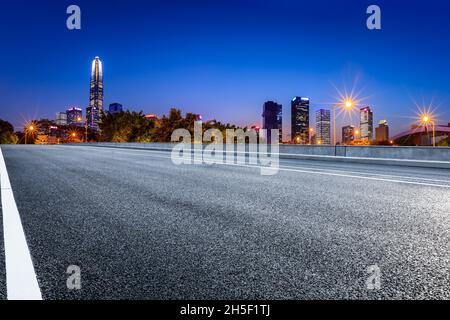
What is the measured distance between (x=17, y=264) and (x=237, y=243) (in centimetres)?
211

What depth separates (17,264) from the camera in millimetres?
3148

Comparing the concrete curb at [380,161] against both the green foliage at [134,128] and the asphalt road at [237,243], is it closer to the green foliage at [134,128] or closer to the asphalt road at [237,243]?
the asphalt road at [237,243]

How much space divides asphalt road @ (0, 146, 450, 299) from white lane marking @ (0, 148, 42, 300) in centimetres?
6

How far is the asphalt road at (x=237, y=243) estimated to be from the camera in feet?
8.80

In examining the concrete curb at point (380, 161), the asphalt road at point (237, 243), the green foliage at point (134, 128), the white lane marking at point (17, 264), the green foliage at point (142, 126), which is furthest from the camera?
the green foliage at point (134, 128)

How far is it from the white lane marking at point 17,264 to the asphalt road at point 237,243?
0.06 m
